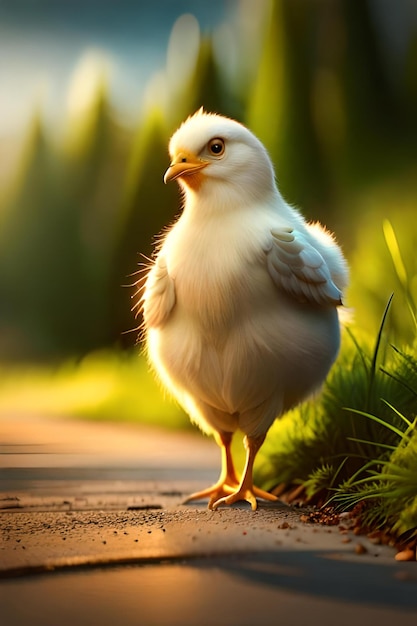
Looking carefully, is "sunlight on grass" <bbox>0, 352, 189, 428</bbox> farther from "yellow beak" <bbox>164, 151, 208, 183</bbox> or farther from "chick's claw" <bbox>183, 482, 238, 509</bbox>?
"yellow beak" <bbox>164, 151, 208, 183</bbox>

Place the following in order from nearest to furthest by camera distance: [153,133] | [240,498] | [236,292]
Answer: [236,292]
[240,498]
[153,133]

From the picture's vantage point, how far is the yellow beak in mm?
1126

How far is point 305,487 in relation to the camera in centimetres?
135

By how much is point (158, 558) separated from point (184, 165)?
20.9 inches

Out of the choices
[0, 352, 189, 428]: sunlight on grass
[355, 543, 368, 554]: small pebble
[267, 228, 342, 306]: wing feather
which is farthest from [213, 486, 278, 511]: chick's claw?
[0, 352, 189, 428]: sunlight on grass

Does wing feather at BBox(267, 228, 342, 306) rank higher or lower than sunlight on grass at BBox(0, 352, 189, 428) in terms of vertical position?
higher

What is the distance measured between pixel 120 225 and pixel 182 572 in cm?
87

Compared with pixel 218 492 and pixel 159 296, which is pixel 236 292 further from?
pixel 218 492

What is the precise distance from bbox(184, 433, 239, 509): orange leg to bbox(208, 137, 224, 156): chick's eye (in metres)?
0.44

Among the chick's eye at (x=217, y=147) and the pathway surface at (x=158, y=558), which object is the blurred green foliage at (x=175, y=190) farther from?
the chick's eye at (x=217, y=147)

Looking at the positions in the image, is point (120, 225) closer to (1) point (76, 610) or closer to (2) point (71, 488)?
(2) point (71, 488)

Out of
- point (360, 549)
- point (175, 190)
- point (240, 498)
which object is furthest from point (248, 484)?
point (175, 190)

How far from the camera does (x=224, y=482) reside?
1294 millimetres

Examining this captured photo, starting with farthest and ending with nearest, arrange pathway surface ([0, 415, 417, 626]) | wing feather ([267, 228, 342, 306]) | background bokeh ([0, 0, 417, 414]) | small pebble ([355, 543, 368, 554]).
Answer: background bokeh ([0, 0, 417, 414])
wing feather ([267, 228, 342, 306])
small pebble ([355, 543, 368, 554])
pathway surface ([0, 415, 417, 626])
